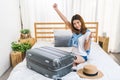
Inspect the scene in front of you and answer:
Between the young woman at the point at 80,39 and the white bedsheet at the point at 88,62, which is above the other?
the young woman at the point at 80,39

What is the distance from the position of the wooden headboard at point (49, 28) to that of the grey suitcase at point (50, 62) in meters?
1.85

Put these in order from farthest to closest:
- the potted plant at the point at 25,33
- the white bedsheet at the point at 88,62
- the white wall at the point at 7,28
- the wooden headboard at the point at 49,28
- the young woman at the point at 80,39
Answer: the wooden headboard at the point at 49,28 < the potted plant at the point at 25,33 < the white wall at the point at 7,28 < the young woman at the point at 80,39 < the white bedsheet at the point at 88,62

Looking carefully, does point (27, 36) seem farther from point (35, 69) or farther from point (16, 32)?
point (35, 69)

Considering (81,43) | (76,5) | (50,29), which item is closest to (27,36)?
(50,29)

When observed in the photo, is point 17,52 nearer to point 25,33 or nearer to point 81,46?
point 25,33

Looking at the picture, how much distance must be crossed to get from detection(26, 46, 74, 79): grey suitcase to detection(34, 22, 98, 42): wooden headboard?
1853mm

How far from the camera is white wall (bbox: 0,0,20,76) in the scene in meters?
3.29

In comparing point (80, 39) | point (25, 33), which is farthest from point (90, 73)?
point (25, 33)

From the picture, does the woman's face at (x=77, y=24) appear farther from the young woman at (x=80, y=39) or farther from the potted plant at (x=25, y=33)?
the potted plant at (x=25, y=33)

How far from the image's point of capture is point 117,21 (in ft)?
13.9

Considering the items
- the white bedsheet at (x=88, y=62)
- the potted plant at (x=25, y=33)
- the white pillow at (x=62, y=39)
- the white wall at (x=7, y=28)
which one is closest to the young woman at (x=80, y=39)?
the white bedsheet at (x=88, y=62)

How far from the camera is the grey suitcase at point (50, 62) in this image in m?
2.08

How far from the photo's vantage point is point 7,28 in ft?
11.6

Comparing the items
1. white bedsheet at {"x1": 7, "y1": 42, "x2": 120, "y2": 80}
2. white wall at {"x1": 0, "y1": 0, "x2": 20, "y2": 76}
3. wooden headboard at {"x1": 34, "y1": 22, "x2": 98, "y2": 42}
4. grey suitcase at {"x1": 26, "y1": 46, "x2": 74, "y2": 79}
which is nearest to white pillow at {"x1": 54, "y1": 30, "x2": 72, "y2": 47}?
wooden headboard at {"x1": 34, "y1": 22, "x2": 98, "y2": 42}
